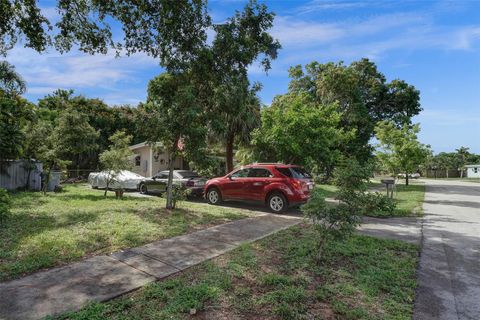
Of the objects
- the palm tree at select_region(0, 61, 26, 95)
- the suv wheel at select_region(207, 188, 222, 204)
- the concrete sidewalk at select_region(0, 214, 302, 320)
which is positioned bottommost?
the concrete sidewalk at select_region(0, 214, 302, 320)

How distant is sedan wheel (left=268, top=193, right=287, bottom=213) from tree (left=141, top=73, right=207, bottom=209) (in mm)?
2916

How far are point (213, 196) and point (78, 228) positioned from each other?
18.7 feet

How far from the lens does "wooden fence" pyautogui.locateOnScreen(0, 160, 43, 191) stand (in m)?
13.6

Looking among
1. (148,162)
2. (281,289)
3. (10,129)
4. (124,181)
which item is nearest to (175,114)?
(281,289)

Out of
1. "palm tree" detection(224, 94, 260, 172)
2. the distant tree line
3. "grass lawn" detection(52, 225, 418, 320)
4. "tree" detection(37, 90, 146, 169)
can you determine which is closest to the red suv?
"grass lawn" detection(52, 225, 418, 320)

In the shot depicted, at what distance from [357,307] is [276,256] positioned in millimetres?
1968

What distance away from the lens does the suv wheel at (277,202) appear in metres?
9.84

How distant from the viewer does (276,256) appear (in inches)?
211

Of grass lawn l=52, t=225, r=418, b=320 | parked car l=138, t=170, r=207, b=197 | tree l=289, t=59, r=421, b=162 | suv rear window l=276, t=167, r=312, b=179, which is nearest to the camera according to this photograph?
grass lawn l=52, t=225, r=418, b=320

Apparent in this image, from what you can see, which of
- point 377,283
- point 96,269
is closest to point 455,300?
point 377,283

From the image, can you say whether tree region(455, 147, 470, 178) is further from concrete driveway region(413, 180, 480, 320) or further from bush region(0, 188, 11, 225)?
bush region(0, 188, 11, 225)

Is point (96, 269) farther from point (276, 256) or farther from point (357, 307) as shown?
point (357, 307)

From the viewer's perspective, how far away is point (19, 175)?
47.2ft

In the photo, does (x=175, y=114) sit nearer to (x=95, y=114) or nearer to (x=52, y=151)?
(x=52, y=151)
